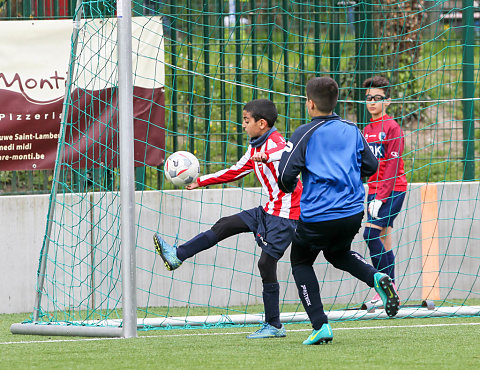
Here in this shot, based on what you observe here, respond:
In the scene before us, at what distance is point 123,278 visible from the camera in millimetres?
6215

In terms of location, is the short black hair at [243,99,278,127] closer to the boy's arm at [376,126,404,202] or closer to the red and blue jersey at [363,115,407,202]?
the red and blue jersey at [363,115,407,202]

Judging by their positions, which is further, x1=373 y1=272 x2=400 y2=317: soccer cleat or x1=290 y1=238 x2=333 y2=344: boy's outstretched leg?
x1=290 y1=238 x2=333 y2=344: boy's outstretched leg

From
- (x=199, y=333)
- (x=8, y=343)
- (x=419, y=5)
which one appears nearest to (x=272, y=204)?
(x=199, y=333)

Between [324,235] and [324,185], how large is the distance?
1.01 feet

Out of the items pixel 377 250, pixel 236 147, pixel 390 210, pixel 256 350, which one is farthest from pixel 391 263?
pixel 256 350

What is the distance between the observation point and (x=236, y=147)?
9266mm

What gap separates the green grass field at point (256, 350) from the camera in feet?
16.6

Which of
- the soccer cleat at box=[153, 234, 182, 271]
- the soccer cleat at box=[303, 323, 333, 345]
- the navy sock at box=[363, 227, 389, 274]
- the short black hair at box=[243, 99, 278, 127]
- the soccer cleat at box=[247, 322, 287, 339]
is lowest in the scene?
the soccer cleat at box=[247, 322, 287, 339]

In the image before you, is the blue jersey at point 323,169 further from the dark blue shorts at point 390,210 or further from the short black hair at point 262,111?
the dark blue shorts at point 390,210

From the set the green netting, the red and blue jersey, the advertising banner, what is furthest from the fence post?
the advertising banner

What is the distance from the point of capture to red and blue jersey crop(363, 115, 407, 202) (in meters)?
8.34

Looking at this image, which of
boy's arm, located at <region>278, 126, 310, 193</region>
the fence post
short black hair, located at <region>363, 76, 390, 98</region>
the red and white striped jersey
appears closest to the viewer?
boy's arm, located at <region>278, 126, 310, 193</region>

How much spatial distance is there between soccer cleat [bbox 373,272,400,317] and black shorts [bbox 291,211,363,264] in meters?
0.31

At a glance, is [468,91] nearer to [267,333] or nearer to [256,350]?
[267,333]
